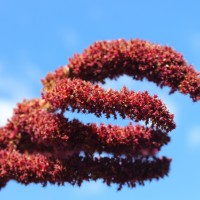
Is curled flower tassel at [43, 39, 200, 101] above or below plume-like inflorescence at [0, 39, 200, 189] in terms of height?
above

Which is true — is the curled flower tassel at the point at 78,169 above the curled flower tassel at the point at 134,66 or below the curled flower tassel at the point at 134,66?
below

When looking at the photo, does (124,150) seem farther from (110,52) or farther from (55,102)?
(110,52)

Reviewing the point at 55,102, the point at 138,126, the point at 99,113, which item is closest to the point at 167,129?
the point at 138,126

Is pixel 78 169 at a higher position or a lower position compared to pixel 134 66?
lower

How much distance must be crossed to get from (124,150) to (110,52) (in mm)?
2103

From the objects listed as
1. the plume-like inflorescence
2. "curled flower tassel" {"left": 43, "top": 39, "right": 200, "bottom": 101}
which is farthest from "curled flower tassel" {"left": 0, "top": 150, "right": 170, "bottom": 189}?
"curled flower tassel" {"left": 43, "top": 39, "right": 200, "bottom": 101}

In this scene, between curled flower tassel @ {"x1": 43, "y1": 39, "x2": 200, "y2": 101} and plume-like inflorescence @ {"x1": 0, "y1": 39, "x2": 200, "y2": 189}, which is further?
curled flower tassel @ {"x1": 43, "y1": 39, "x2": 200, "y2": 101}

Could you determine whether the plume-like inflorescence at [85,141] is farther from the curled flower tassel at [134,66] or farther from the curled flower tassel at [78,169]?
the curled flower tassel at [134,66]

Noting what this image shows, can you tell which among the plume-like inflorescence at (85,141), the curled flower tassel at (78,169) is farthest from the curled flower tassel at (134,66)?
the curled flower tassel at (78,169)

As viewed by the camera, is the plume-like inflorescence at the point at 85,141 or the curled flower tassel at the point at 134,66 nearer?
the plume-like inflorescence at the point at 85,141

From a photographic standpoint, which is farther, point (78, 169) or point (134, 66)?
point (134, 66)

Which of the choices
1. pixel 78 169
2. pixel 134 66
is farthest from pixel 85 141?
pixel 134 66

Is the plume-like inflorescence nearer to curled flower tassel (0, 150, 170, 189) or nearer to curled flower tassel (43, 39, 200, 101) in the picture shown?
curled flower tassel (0, 150, 170, 189)

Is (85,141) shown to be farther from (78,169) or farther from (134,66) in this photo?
(134,66)
